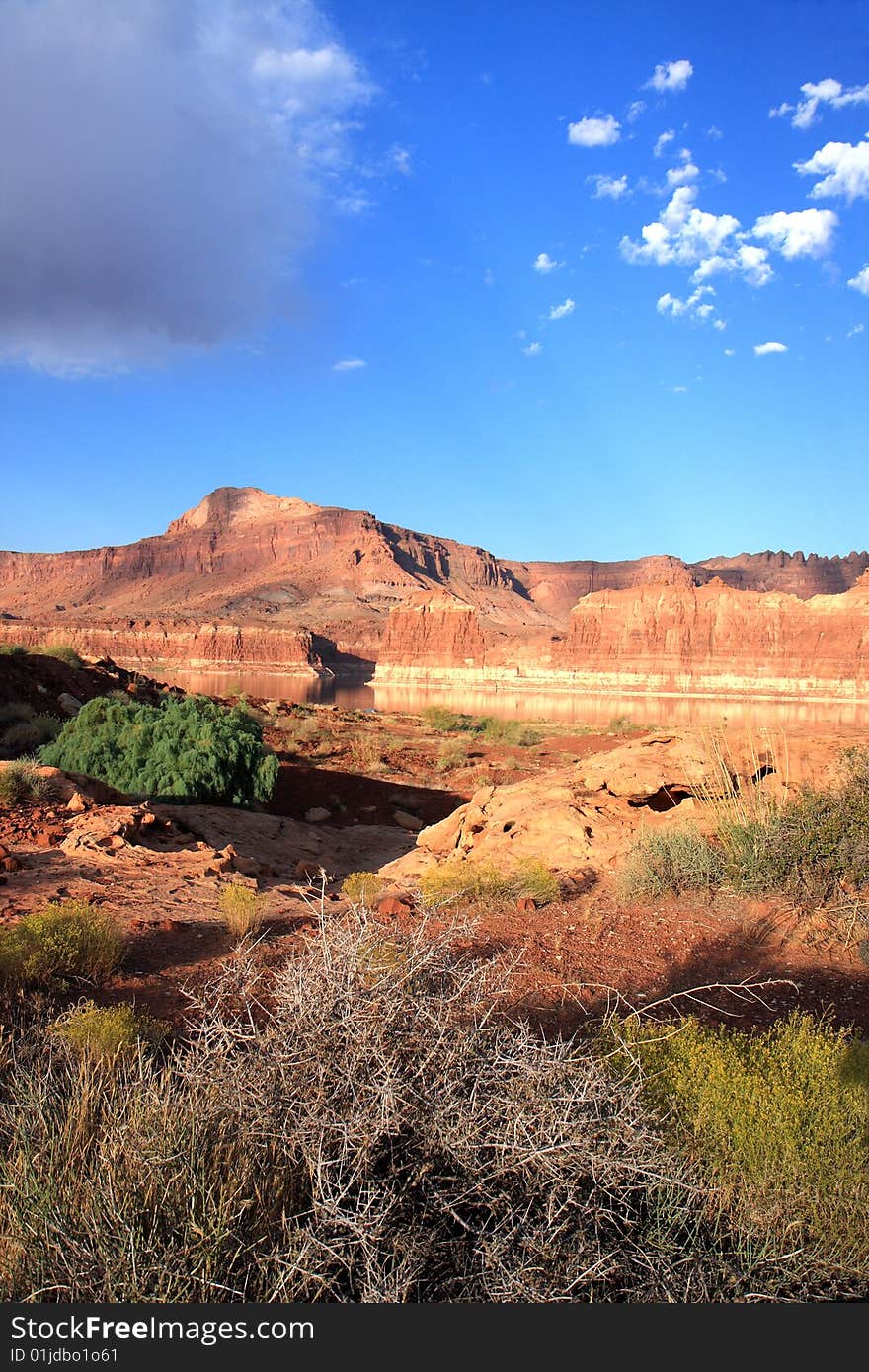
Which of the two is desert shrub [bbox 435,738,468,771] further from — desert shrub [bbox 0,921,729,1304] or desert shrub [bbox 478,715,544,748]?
desert shrub [bbox 0,921,729,1304]

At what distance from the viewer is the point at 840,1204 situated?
245cm

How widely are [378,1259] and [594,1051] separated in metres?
1.38

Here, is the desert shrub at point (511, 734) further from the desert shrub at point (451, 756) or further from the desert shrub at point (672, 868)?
the desert shrub at point (672, 868)

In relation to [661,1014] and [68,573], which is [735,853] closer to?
[661,1014]

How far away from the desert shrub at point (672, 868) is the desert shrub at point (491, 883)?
0.68 meters

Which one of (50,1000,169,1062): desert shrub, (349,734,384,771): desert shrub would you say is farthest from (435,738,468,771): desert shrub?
(50,1000,169,1062): desert shrub

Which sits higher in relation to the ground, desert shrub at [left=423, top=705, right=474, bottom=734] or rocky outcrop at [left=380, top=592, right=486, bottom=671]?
rocky outcrop at [left=380, top=592, right=486, bottom=671]

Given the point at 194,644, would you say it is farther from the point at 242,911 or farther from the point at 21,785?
the point at 242,911

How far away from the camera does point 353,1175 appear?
2.15 m

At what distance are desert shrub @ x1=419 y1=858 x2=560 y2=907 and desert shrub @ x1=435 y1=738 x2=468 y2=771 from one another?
555 inches

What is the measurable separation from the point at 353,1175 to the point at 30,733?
48.0 ft

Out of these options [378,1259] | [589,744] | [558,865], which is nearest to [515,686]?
[589,744]

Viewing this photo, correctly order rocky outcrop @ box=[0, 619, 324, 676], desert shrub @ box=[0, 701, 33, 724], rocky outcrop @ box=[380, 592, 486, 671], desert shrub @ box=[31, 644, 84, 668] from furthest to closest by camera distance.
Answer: rocky outcrop @ box=[380, 592, 486, 671] → rocky outcrop @ box=[0, 619, 324, 676] → desert shrub @ box=[31, 644, 84, 668] → desert shrub @ box=[0, 701, 33, 724]

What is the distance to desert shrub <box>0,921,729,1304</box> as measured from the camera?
1.92 m
